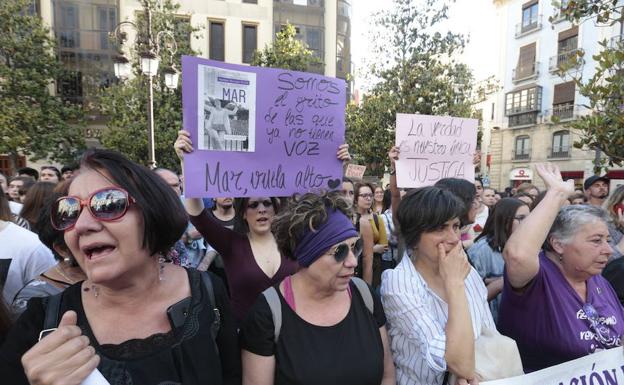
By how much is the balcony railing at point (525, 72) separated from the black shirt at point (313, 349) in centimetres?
3304

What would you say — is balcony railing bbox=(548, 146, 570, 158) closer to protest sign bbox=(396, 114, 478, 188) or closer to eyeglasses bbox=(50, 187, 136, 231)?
protest sign bbox=(396, 114, 478, 188)

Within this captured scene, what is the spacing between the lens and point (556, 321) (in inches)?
79.0

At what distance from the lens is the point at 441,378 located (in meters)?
1.74

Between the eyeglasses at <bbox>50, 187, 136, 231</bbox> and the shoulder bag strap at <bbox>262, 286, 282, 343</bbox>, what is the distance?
2.46 ft

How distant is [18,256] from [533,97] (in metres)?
33.0

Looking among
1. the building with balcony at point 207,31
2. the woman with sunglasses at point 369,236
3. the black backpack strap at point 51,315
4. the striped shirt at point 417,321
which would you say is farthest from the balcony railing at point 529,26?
the black backpack strap at point 51,315

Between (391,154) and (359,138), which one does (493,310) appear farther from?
(359,138)

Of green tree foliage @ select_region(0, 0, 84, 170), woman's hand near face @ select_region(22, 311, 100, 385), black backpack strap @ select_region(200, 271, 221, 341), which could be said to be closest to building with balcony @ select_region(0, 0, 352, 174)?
green tree foliage @ select_region(0, 0, 84, 170)

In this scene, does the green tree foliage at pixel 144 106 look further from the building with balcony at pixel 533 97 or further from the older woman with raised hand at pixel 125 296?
the building with balcony at pixel 533 97

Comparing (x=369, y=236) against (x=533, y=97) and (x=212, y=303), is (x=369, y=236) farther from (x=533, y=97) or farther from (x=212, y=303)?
(x=533, y=97)

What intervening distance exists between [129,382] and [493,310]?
9.24 ft

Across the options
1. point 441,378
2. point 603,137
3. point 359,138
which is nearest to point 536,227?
point 441,378

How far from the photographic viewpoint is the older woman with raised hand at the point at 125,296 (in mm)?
1221

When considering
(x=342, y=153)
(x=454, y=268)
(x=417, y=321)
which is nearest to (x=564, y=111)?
(x=342, y=153)
